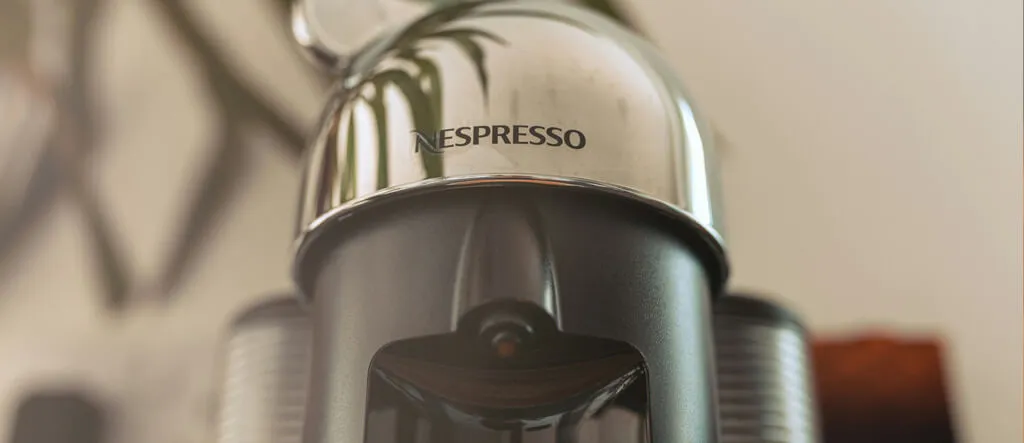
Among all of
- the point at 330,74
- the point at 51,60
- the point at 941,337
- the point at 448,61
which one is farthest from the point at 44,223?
the point at 941,337

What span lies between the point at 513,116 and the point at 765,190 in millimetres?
360

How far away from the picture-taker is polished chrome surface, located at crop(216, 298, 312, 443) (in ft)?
1.62

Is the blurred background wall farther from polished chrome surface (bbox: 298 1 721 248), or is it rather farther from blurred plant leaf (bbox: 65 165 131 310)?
polished chrome surface (bbox: 298 1 721 248)

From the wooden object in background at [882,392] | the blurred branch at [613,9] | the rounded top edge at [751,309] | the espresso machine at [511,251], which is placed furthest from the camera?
the blurred branch at [613,9]

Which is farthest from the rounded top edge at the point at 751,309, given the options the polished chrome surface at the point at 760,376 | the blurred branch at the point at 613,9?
the blurred branch at the point at 613,9

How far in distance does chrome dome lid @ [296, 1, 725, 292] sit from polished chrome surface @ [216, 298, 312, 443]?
7 centimetres

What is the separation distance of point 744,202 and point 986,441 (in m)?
0.23

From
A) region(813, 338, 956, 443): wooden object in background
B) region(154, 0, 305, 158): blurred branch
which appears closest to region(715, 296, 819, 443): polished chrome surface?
region(813, 338, 956, 443): wooden object in background

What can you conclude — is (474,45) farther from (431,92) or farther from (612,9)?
(612,9)

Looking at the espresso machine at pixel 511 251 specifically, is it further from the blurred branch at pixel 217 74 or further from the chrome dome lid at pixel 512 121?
the blurred branch at pixel 217 74

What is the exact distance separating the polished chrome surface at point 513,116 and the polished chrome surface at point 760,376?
7 centimetres

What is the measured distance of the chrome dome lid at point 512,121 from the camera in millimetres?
390

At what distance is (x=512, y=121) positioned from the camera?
1.29ft

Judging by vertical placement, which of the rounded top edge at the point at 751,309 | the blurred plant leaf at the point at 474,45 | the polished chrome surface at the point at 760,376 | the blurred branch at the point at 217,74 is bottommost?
the polished chrome surface at the point at 760,376
